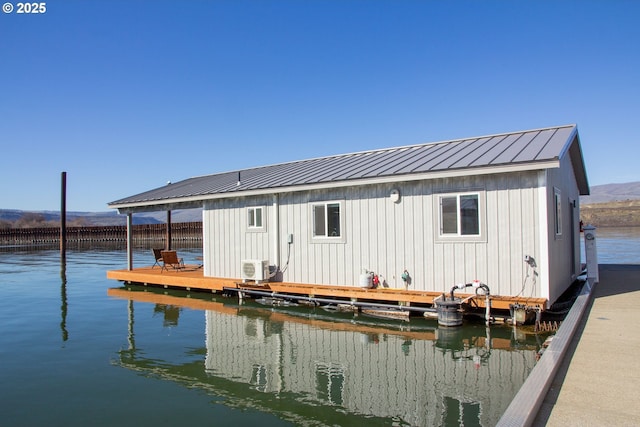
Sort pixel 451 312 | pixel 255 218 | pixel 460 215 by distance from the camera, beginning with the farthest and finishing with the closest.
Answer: pixel 255 218
pixel 460 215
pixel 451 312

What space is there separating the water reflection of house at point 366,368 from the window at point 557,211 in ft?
10.2

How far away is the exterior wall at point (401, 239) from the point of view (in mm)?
8812

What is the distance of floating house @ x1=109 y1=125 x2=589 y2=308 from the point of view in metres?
8.80

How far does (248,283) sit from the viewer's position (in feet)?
40.6

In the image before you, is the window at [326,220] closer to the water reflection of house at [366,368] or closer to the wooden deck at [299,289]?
the wooden deck at [299,289]

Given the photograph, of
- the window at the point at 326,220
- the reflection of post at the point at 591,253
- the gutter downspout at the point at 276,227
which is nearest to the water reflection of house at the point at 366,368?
the window at the point at 326,220

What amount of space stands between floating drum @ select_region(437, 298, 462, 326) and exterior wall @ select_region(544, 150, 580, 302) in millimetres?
1621

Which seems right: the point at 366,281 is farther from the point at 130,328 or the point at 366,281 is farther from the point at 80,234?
the point at 80,234

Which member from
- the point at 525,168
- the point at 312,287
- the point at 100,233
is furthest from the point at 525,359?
the point at 100,233

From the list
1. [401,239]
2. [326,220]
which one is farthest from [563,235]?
[326,220]

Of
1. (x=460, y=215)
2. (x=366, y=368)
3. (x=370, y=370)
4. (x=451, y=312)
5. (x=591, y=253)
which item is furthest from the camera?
(x=591, y=253)

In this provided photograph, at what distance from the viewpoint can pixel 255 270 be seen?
12234mm

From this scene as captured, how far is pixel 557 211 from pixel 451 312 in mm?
3600

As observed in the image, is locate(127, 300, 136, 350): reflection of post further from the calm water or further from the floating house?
the floating house
